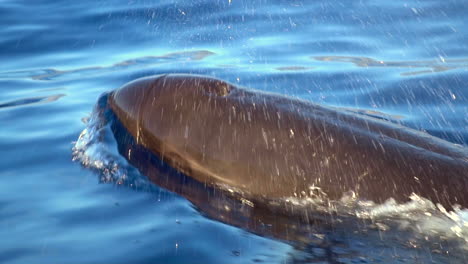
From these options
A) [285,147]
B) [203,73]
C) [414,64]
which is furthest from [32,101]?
[414,64]

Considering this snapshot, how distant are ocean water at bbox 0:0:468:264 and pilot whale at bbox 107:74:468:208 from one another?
0.13 m

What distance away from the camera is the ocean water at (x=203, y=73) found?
4000 millimetres

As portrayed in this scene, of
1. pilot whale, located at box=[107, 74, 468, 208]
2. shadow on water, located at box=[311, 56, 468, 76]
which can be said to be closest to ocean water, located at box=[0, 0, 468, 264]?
shadow on water, located at box=[311, 56, 468, 76]

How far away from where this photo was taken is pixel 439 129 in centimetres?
645

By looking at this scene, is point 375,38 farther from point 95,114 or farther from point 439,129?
point 95,114

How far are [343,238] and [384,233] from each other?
0.25 m

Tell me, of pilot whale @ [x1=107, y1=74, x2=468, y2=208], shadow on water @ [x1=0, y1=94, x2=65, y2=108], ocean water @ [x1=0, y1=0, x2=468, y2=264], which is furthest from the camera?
shadow on water @ [x1=0, y1=94, x2=65, y2=108]

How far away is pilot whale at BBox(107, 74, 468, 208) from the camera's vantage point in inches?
170

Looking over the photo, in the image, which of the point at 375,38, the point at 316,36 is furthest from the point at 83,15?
the point at 375,38

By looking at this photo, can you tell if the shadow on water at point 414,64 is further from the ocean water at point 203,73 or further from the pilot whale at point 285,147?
the pilot whale at point 285,147

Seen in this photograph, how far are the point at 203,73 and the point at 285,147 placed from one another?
3.85 meters

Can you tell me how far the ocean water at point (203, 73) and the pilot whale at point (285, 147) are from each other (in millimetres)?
129

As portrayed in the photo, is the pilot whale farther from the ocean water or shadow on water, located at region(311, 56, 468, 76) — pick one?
shadow on water, located at region(311, 56, 468, 76)

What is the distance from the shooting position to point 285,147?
4473 mm
